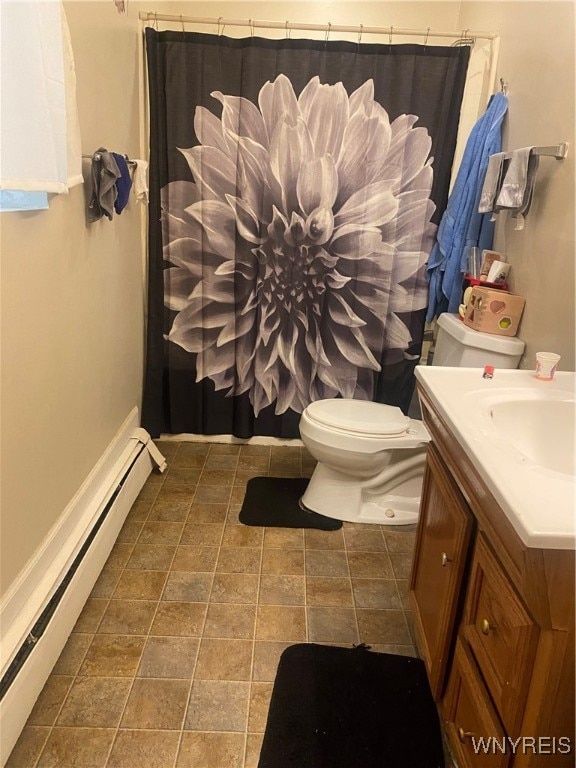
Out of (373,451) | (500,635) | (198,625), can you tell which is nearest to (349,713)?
(198,625)

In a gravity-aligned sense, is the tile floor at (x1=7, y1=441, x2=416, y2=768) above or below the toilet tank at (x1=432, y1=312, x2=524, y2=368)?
below

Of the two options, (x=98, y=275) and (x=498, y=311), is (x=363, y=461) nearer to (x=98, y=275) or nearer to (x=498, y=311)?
(x=498, y=311)

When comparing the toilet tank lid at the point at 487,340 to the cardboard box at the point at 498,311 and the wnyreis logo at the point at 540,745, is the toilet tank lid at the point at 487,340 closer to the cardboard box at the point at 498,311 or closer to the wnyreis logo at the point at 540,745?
the cardboard box at the point at 498,311

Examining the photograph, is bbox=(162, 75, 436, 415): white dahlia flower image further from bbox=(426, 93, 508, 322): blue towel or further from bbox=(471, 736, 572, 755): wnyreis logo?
bbox=(471, 736, 572, 755): wnyreis logo

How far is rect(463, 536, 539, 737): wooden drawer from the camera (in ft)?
3.07

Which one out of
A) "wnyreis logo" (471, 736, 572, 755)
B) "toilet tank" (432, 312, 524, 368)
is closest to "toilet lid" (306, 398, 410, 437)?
"toilet tank" (432, 312, 524, 368)

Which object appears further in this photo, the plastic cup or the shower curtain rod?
the shower curtain rod

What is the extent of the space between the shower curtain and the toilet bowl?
1.62ft

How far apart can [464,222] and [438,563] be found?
1595 millimetres

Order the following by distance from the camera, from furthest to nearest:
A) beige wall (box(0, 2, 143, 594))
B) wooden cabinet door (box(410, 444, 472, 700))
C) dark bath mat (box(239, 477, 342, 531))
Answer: dark bath mat (box(239, 477, 342, 531)) < beige wall (box(0, 2, 143, 594)) < wooden cabinet door (box(410, 444, 472, 700))

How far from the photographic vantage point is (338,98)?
2465 mm

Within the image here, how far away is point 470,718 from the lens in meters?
1.17

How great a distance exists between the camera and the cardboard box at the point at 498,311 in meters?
2.07

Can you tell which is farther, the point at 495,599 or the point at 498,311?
the point at 498,311
